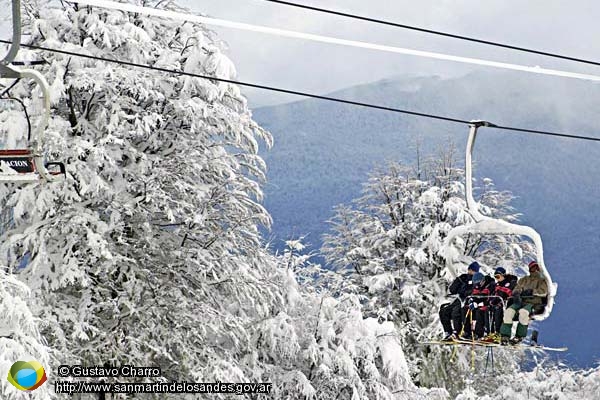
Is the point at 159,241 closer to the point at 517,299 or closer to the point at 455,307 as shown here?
the point at 455,307

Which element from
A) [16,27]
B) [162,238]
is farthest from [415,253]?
[16,27]

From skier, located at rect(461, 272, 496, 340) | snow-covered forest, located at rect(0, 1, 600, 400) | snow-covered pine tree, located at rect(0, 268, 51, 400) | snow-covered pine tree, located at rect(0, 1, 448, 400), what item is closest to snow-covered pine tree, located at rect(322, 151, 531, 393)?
snow-covered forest, located at rect(0, 1, 600, 400)

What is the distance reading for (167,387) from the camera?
13680mm

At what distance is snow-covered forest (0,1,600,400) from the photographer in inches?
527

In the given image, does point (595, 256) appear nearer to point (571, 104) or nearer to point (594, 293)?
point (594, 293)

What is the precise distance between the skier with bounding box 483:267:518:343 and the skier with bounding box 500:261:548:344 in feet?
0.19

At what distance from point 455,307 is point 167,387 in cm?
645

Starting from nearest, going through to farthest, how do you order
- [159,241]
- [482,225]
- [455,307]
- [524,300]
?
[482,225], [524,300], [455,307], [159,241]

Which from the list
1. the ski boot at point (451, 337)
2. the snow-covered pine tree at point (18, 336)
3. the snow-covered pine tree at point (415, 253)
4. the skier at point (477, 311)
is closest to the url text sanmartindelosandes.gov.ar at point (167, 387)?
the snow-covered pine tree at point (18, 336)

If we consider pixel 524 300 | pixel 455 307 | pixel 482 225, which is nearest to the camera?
pixel 482 225

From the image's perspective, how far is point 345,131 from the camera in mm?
66312

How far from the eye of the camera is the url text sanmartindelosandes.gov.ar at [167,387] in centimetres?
1300

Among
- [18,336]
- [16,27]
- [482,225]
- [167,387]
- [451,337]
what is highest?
[16,27]

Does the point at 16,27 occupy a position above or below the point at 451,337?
above
